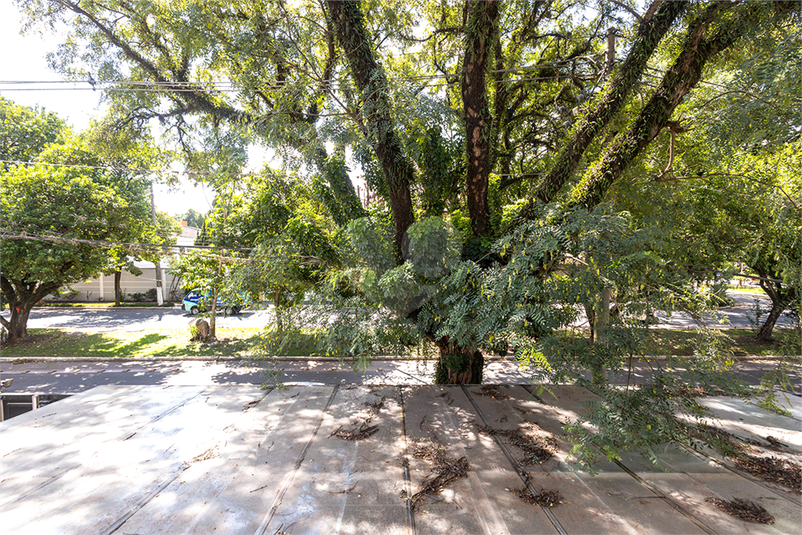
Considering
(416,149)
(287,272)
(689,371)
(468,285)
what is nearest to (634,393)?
(689,371)

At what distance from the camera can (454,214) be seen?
16.5 ft

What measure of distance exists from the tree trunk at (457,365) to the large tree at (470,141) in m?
0.03

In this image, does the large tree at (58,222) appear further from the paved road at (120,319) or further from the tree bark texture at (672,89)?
the tree bark texture at (672,89)

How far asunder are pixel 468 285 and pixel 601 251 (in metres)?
1.41

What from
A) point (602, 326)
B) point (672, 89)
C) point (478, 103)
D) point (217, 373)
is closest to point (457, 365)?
point (602, 326)

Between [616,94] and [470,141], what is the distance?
174 cm

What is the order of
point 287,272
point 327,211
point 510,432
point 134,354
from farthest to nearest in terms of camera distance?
1. point 134,354
2. point 327,211
3. point 287,272
4. point 510,432

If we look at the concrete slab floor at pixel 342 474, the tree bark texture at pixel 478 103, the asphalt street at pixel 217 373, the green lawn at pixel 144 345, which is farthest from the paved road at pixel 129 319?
the tree bark texture at pixel 478 103

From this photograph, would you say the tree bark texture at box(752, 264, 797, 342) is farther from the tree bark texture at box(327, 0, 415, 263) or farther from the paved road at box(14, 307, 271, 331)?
the paved road at box(14, 307, 271, 331)

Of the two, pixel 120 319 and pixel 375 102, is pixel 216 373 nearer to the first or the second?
pixel 375 102

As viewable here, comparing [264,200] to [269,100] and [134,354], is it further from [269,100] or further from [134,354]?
[134,354]

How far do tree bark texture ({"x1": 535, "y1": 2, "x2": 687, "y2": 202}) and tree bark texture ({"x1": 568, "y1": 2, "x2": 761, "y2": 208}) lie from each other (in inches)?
10.5

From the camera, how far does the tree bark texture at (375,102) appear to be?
164 inches

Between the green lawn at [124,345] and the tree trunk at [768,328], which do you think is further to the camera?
the tree trunk at [768,328]
